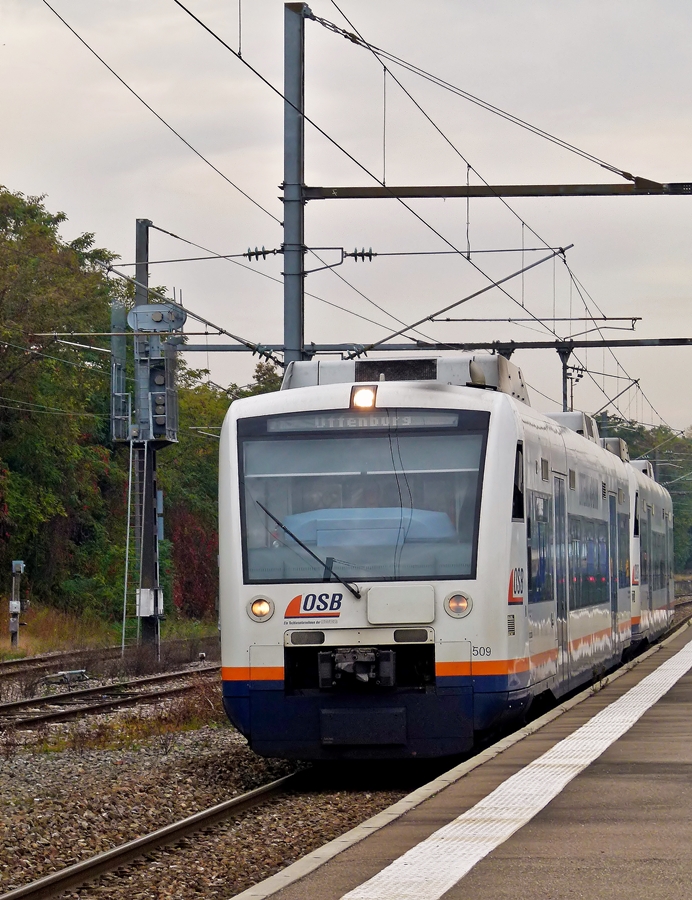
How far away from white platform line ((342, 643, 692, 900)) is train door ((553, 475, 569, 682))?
1750 mm

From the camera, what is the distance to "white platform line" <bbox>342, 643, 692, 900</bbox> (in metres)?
6.75

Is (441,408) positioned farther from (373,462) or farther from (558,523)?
(558,523)

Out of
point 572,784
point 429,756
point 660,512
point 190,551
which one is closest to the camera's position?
point 572,784

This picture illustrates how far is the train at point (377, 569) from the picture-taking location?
11.9m

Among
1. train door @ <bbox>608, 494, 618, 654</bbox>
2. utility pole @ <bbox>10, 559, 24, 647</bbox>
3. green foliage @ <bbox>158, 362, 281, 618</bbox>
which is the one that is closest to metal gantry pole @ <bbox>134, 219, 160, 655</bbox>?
utility pole @ <bbox>10, 559, 24, 647</bbox>

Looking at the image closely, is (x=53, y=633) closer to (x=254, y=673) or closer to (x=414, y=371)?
(x=414, y=371)

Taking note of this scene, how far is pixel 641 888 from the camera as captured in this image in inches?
259

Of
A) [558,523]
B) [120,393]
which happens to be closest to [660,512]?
[120,393]

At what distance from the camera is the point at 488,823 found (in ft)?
27.0

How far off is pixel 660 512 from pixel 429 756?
20.4 m

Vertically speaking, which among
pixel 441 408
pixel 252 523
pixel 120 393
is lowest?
pixel 252 523

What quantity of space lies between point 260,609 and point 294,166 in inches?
372

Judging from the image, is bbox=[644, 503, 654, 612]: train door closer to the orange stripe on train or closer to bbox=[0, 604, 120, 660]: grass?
bbox=[0, 604, 120, 660]: grass

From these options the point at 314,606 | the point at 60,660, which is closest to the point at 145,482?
the point at 60,660
